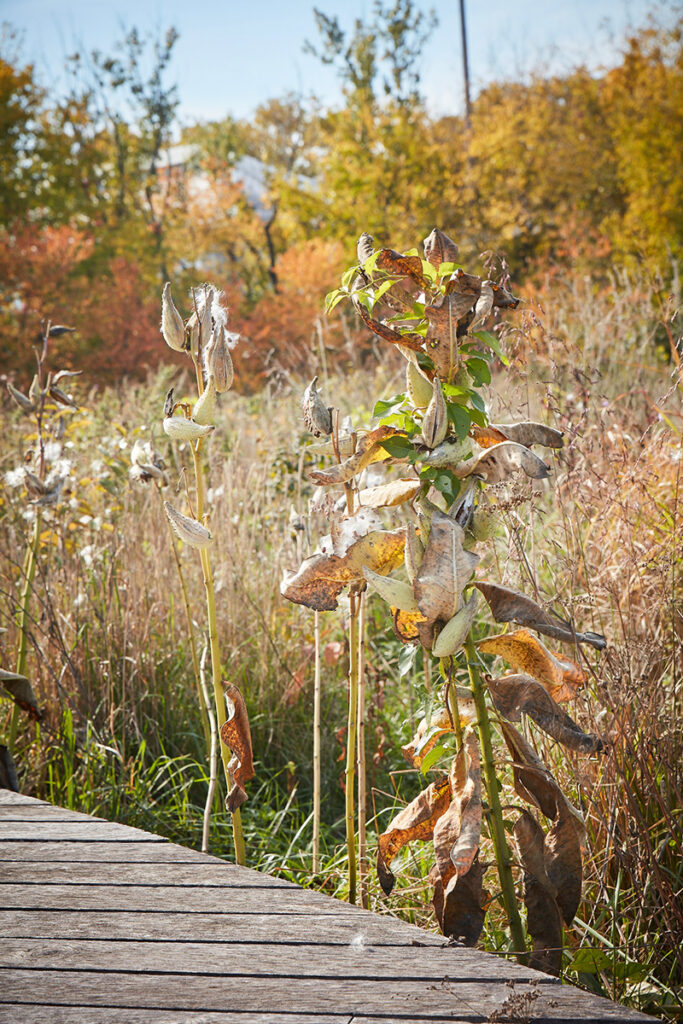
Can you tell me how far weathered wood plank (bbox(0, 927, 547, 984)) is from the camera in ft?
3.33

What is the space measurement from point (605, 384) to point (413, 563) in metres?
5.11

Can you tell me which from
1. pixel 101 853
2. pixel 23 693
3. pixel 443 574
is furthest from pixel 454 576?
pixel 23 693

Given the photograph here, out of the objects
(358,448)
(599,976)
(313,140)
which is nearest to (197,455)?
(358,448)

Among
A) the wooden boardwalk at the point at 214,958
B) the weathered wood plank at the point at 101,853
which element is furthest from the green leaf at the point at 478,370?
the weathered wood plank at the point at 101,853

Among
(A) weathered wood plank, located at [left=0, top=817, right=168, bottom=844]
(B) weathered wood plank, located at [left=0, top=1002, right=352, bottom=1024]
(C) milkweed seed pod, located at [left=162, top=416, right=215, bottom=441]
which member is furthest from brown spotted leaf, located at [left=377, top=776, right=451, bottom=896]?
(C) milkweed seed pod, located at [left=162, top=416, right=215, bottom=441]

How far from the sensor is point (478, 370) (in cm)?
120

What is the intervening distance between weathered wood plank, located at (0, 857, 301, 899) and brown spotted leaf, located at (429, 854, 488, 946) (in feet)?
0.86

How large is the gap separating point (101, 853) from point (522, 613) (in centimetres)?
87

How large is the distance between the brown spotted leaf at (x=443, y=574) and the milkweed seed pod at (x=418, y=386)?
194 millimetres

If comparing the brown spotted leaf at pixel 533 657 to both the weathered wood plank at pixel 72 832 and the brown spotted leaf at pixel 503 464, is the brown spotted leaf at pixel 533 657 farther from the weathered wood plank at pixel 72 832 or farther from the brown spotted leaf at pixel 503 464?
the weathered wood plank at pixel 72 832

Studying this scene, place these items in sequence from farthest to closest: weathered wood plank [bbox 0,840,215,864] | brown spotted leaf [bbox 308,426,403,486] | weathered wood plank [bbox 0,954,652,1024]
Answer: weathered wood plank [bbox 0,840,215,864]
brown spotted leaf [bbox 308,426,403,486]
weathered wood plank [bbox 0,954,652,1024]

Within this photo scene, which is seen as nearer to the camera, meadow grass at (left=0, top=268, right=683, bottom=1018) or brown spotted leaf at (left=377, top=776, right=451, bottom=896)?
brown spotted leaf at (left=377, top=776, right=451, bottom=896)

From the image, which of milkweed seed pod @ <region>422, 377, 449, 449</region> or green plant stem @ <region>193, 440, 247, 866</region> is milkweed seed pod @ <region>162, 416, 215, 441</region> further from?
milkweed seed pod @ <region>422, 377, 449, 449</region>

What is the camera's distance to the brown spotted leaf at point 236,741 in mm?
1279
